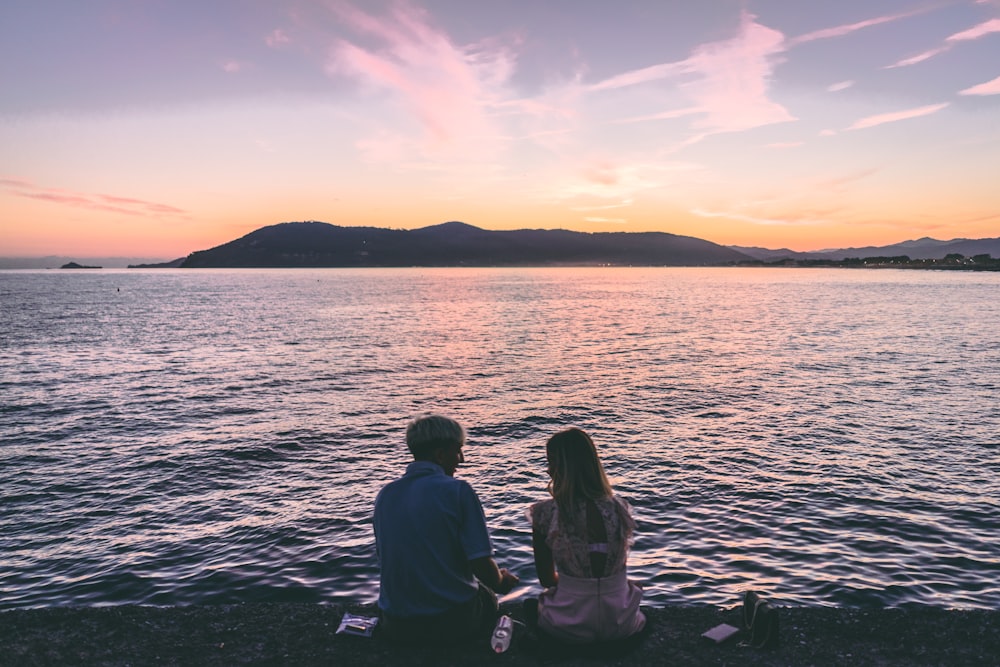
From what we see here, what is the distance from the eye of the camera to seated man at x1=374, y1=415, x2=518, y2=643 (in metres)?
6.33

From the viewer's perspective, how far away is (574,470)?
618 centimetres

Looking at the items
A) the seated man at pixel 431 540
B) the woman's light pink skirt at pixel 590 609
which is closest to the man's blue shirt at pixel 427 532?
the seated man at pixel 431 540

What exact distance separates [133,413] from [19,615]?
77.1ft

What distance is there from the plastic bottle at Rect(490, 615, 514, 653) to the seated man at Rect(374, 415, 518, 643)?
40 cm

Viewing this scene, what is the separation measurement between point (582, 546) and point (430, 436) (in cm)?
186

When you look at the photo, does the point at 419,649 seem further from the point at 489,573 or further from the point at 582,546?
the point at 582,546

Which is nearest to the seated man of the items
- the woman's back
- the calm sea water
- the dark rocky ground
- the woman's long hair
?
the dark rocky ground

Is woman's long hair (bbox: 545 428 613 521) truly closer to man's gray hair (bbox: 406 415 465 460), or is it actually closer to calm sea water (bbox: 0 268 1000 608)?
man's gray hair (bbox: 406 415 465 460)

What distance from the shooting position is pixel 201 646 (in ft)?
24.6

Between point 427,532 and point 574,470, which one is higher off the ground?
point 574,470

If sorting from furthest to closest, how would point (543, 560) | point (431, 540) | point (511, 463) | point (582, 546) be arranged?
point (511, 463)
point (543, 560)
point (431, 540)
point (582, 546)

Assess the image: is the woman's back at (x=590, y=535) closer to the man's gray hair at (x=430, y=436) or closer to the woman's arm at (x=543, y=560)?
the woman's arm at (x=543, y=560)

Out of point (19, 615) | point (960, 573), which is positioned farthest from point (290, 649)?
point (960, 573)

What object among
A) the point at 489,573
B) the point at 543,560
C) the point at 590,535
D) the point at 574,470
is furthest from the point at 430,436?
the point at 590,535
